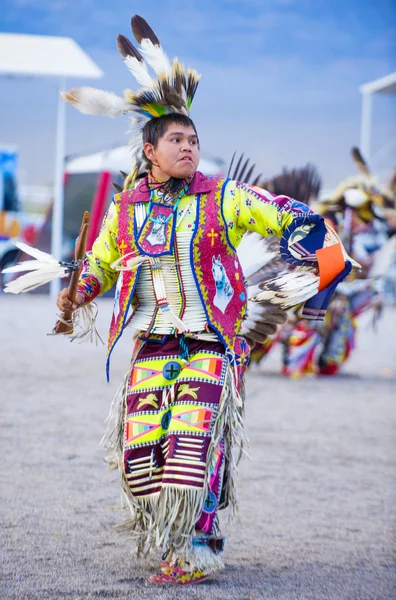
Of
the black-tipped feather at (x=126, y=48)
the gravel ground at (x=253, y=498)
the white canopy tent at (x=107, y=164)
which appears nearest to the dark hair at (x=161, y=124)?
the black-tipped feather at (x=126, y=48)

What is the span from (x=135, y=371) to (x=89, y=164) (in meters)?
15.7

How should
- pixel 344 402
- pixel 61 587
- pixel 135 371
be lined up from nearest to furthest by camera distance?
pixel 61 587 → pixel 135 371 → pixel 344 402

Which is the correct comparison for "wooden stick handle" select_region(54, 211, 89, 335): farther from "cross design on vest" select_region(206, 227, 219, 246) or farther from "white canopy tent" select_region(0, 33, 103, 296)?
"white canopy tent" select_region(0, 33, 103, 296)

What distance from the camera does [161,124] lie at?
326 cm

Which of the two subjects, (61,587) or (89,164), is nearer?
(61,587)

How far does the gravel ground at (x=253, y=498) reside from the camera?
3115 mm

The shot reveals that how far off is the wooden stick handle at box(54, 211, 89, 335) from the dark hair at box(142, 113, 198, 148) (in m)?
0.43

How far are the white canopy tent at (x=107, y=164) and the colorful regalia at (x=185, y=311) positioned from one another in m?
14.7

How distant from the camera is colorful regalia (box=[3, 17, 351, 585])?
3047mm

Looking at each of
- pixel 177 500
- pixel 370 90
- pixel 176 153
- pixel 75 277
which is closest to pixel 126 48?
pixel 176 153

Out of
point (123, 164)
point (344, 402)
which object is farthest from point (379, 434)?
point (123, 164)

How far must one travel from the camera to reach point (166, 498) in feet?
10.0

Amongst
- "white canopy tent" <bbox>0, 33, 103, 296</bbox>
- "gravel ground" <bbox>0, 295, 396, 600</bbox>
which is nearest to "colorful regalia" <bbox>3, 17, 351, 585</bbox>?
"gravel ground" <bbox>0, 295, 396, 600</bbox>

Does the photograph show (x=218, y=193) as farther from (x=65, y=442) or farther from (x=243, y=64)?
(x=243, y=64)
